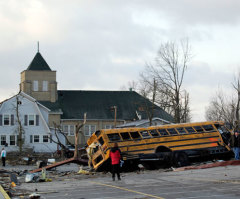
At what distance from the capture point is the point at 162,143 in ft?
92.8

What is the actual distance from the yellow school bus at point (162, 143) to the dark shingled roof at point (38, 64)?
5509 cm

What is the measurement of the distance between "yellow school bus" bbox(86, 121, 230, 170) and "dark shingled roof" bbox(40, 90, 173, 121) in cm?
4772

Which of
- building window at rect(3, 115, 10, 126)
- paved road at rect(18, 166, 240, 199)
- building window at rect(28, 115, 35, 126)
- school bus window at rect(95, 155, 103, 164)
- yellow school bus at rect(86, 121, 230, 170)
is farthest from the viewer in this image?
building window at rect(28, 115, 35, 126)

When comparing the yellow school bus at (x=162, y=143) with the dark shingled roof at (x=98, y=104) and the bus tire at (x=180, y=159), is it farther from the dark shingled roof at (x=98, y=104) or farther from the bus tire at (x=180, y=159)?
the dark shingled roof at (x=98, y=104)

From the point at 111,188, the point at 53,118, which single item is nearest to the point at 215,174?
the point at 111,188

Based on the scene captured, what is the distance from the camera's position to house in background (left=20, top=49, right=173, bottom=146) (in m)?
78.1

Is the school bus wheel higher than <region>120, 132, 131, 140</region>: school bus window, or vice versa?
<region>120, 132, 131, 140</region>: school bus window

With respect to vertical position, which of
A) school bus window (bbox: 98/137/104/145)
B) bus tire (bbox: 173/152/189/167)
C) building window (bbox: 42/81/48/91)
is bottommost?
bus tire (bbox: 173/152/189/167)

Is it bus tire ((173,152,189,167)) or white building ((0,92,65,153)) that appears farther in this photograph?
white building ((0,92,65,153))

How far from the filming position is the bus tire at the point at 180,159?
27.8 meters

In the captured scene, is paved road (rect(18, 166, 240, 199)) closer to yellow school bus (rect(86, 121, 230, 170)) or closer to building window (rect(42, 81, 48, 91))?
yellow school bus (rect(86, 121, 230, 170))

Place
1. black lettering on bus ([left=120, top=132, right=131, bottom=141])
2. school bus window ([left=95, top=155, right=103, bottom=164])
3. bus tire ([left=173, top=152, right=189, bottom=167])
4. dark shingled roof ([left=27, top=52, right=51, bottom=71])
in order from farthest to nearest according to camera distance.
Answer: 1. dark shingled roof ([left=27, top=52, right=51, bottom=71])
2. black lettering on bus ([left=120, top=132, right=131, bottom=141])
3. bus tire ([left=173, top=152, right=189, bottom=167])
4. school bus window ([left=95, top=155, right=103, bottom=164])

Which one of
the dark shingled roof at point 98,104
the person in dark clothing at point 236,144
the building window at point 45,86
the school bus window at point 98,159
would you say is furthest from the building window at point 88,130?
the person in dark clothing at point 236,144

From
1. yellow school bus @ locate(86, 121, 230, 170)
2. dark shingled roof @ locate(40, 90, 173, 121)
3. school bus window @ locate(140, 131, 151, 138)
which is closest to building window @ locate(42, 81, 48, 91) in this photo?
dark shingled roof @ locate(40, 90, 173, 121)
